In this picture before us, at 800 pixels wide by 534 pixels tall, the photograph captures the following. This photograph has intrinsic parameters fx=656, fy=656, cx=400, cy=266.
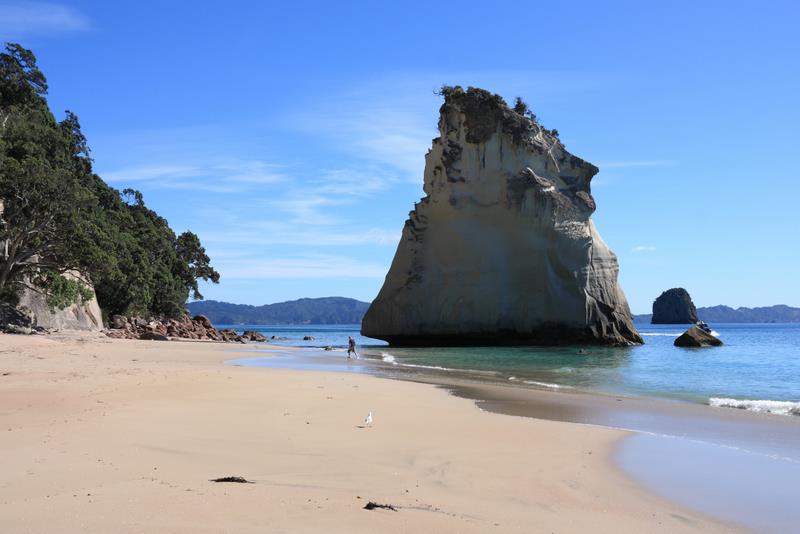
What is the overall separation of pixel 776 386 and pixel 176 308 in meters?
48.2

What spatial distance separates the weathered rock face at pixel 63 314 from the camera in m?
32.1

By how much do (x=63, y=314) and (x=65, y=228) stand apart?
830cm

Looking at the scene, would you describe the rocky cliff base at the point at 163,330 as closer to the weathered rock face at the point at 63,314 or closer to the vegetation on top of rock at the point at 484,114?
the weathered rock face at the point at 63,314

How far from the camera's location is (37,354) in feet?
59.9

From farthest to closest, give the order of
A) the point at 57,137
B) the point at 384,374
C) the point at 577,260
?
the point at 577,260 → the point at 57,137 → the point at 384,374

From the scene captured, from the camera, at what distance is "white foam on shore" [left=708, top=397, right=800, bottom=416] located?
13.0 metres

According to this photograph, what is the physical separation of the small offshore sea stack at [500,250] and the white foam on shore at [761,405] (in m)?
28.0

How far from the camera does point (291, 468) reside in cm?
628

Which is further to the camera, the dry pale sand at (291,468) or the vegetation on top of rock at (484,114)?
the vegetation on top of rock at (484,114)

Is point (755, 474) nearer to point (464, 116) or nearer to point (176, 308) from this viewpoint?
point (464, 116)

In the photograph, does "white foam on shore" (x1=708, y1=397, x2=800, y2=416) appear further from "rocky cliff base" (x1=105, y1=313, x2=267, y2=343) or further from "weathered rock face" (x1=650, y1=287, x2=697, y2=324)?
"weathered rock face" (x1=650, y1=287, x2=697, y2=324)

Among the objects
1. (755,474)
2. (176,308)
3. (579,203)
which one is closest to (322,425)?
(755,474)

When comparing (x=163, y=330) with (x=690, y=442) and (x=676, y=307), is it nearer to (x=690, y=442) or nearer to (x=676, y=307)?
(x=690, y=442)

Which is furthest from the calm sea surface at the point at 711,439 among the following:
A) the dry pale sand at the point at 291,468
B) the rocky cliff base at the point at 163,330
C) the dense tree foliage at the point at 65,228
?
the rocky cliff base at the point at 163,330
